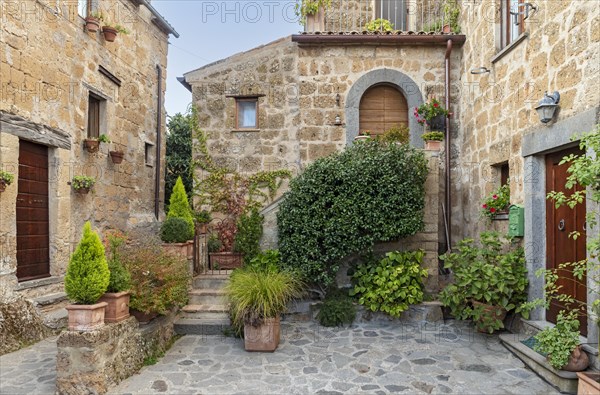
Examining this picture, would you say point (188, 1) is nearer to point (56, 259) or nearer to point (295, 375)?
point (56, 259)

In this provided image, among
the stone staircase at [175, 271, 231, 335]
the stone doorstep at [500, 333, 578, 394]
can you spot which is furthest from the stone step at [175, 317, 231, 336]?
the stone doorstep at [500, 333, 578, 394]

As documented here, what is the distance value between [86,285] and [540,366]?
184 inches

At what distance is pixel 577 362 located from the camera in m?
3.81

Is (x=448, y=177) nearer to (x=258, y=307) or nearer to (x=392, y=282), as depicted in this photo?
(x=392, y=282)

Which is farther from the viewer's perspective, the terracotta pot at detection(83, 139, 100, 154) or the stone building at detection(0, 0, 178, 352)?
the terracotta pot at detection(83, 139, 100, 154)

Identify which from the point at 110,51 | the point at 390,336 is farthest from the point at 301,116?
the point at 390,336

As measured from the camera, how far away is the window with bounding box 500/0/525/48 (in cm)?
558

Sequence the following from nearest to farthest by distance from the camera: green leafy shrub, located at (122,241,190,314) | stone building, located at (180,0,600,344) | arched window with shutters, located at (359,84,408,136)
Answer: green leafy shrub, located at (122,241,190,314) → stone building, located at (180,0,600,344) → arched window with shutters, located at (359,84,408,136)

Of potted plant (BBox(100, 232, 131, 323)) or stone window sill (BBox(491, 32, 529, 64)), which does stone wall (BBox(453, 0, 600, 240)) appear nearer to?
stone window sill (BBox(491, 32, 529, 64))

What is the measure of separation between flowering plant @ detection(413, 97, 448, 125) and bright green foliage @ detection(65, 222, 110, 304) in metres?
6.11

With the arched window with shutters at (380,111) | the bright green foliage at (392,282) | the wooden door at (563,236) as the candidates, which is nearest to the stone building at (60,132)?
the bright green foliage at (392,282)

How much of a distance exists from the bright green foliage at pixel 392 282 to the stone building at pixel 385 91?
1510 millimetres

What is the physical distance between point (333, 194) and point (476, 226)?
109 inches

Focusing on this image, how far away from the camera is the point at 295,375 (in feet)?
13.8
